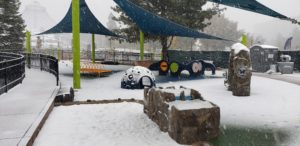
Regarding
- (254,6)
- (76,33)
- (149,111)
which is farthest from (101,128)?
(254,6)

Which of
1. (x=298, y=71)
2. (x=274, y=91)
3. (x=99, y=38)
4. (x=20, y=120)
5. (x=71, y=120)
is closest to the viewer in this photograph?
(x=20, y=120)

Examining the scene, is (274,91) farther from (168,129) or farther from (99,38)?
(99,38)

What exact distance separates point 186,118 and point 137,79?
22.1 ft

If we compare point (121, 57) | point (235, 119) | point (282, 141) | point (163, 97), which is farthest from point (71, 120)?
point (121, 57)

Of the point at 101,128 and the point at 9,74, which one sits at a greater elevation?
the point at 9,74

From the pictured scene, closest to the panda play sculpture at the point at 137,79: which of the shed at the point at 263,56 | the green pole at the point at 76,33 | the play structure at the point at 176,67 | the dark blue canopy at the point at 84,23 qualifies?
the green pole at the point at 76,33

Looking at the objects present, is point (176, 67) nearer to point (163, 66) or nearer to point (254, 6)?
point (163, 66)

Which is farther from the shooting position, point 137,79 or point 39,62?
point 39,62

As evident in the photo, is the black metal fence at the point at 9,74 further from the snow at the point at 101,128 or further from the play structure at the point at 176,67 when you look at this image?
the play structure at the point at 176,67

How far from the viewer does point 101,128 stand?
6.77m

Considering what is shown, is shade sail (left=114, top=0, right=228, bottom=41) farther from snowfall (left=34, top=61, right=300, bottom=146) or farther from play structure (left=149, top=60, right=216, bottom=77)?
snowfall (left=34, top=61, right=300, bottom=146)

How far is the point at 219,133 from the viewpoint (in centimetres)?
658

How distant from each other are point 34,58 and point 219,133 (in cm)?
1612

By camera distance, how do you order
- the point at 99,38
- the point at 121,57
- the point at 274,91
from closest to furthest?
1. the point at 274,91
2. the point at 121,57
3. the point at 99,38
